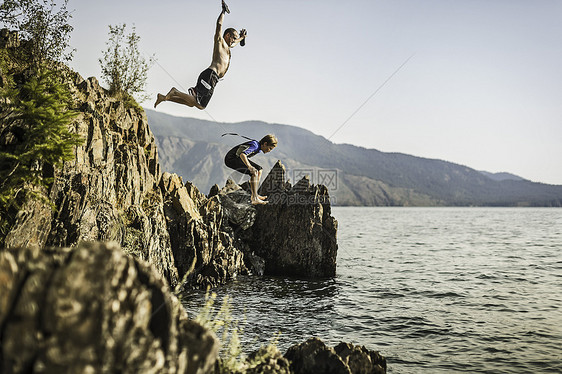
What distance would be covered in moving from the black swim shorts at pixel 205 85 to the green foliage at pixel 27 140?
682cm

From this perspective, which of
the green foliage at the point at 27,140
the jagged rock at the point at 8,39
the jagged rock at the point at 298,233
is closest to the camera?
the green foliage at the point at 27,140

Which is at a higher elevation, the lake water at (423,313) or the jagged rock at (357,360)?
the jagged rock at (357,360)

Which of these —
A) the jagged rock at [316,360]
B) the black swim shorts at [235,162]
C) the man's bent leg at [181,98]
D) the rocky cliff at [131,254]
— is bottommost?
the jagged rock at [316,360]

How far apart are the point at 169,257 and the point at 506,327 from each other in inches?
678

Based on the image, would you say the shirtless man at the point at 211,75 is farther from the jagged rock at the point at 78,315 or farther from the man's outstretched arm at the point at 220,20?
the jagged rock at the point at 78,315

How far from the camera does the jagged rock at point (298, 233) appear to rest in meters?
28.7

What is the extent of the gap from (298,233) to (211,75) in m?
20.8

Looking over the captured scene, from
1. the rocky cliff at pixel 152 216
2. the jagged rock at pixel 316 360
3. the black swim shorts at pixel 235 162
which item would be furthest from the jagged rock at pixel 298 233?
the jagged rock at pixel 316 360

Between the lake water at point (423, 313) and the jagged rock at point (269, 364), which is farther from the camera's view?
the lake water at point (423, 313)

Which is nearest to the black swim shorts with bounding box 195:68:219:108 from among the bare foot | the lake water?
the bare foot

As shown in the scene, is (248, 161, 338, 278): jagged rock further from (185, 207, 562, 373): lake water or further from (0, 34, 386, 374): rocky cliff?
(185, 207, 562, 373): lake water

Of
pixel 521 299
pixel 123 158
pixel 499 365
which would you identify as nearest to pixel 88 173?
pixel 123 158

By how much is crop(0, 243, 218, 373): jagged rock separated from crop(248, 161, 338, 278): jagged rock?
25.2 meters

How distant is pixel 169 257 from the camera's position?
22344 millimetres
